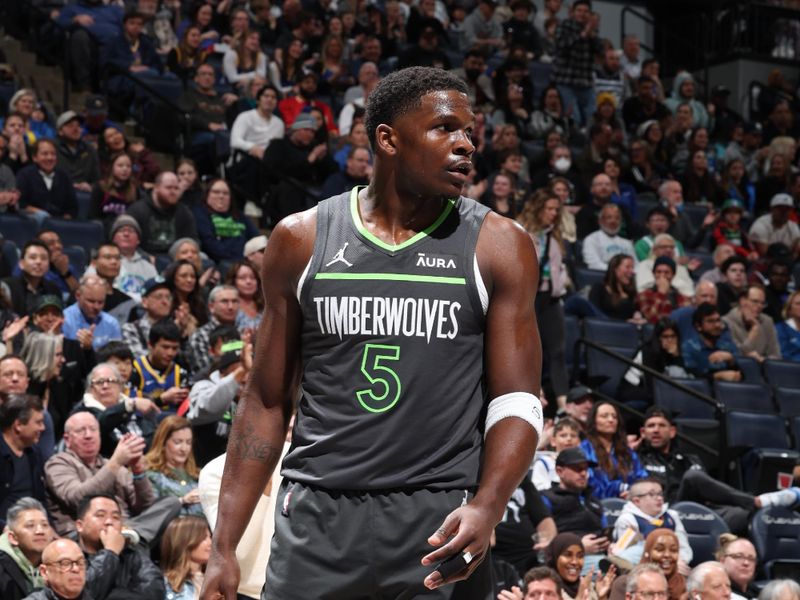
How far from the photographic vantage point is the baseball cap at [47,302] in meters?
8.41

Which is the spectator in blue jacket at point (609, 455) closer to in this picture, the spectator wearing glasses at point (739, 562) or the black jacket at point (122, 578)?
the spectator wearing glasses at point (739, 562)

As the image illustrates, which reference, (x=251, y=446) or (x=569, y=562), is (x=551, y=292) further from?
(x=251, y=446)

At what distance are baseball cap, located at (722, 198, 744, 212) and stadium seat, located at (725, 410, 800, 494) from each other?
388cm

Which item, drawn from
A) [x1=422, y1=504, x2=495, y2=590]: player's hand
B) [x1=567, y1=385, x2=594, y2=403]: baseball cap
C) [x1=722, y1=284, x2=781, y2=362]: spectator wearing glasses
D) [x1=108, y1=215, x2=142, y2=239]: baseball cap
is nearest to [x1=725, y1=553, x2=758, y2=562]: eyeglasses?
[x1=567, y1=385, x2=594, y2=403]: baseball cap

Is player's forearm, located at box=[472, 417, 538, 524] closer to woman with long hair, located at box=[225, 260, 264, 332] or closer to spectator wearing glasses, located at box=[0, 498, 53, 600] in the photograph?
spectator wearing glasses, located at box=[0, 498, 53, 600]

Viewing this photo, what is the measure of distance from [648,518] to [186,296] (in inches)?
137

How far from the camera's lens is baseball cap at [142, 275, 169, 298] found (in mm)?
8934

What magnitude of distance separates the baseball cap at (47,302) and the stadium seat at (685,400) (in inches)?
187

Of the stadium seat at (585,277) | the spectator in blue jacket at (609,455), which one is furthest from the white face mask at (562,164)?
the spectator in blue jacket at (609,455)

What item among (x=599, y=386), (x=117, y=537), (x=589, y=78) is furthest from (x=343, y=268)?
(x=589, y=78)

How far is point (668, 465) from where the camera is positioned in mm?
9555

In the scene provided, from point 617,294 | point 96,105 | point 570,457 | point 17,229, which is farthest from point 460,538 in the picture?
point 96,105

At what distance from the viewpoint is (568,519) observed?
8.32 meters

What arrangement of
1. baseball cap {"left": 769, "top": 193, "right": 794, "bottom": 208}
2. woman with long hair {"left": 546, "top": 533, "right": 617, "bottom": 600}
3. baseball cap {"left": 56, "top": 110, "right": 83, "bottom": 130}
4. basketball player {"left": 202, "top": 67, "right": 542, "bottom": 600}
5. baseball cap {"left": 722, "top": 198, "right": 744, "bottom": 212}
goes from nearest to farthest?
basketball player {"left": 202, "top": 67, "right": 542, "bottom": 600} → woman with long hair {"left": 546, "top": 533, "right": 617, "bottom": 600} → baseball cap {"left": 56, "top": 110, "right": 83, "bottom": 130} → baseball cap {"left": 722, "top": 198, "right": 744, "bottom": 212} → baseball cap {"left": 769, "top": 193, "right": 794, "bottom": 208}
